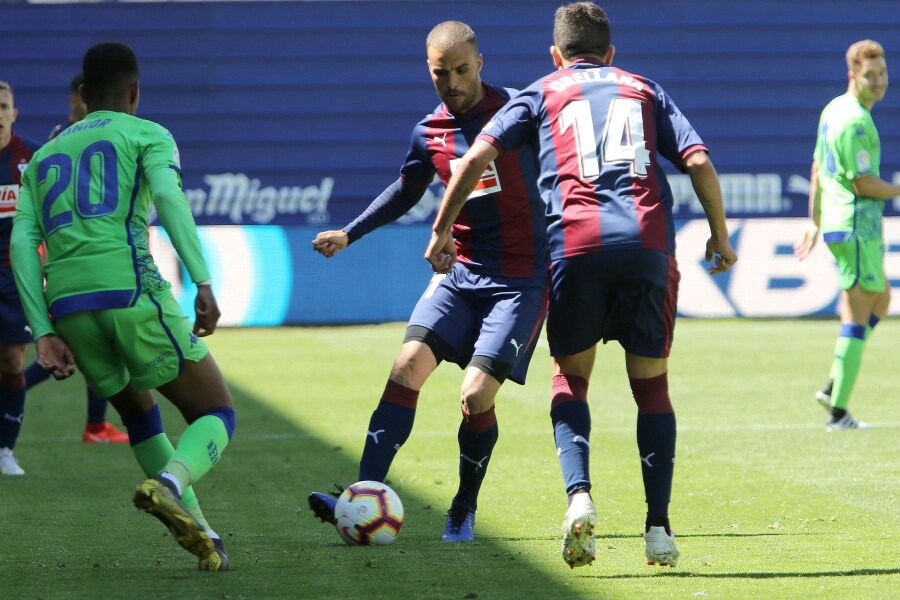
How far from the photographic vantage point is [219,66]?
2200 cm

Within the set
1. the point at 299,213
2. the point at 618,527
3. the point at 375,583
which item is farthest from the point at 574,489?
the point at 299,213

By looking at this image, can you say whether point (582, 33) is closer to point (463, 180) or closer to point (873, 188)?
point (463, 180)

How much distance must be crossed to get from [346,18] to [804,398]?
42.9 feet

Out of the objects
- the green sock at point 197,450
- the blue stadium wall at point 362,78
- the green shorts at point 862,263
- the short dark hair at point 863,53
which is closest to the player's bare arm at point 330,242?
the green sock at point 197,450

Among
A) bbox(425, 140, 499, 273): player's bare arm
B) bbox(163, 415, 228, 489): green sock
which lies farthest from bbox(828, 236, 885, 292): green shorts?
bbox(163, 415, 228, 489): green sock

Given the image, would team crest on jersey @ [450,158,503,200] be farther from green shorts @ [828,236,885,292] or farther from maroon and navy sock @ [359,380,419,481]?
green shorts @ [828,236,885,292]

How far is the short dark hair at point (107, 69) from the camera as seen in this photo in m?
4.88

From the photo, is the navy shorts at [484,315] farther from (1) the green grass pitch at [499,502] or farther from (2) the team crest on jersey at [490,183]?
(1) the green grass pitch at [499,502]

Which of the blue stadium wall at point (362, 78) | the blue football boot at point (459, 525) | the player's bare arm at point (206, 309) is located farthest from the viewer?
the blue stadium wall at point (362, 78)

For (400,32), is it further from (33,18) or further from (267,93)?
(33,18)

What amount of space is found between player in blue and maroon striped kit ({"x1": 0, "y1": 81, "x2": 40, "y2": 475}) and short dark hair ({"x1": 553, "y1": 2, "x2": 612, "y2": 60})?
3.76m

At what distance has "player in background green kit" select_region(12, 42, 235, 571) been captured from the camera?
4723 mm

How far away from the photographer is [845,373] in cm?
899

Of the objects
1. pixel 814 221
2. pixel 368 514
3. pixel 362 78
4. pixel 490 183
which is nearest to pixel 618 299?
pixel 490 183
